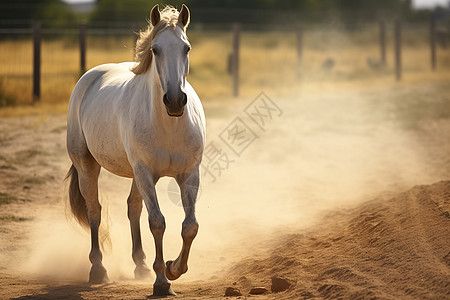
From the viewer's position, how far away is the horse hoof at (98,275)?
6.12 metres

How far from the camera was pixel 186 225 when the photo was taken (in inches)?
201

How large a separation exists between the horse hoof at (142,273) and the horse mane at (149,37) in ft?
6.21

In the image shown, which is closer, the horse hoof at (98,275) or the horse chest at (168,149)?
the horse chest at (168,149)

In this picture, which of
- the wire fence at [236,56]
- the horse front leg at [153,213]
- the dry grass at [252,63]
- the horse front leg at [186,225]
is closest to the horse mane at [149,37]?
the horse front leg at [153,213]

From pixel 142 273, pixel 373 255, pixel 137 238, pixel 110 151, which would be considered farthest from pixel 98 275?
pixel 373 255

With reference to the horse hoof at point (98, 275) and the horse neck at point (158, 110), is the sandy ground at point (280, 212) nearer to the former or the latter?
the horse hoof at point (98, 275)

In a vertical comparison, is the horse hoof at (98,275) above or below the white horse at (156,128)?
below

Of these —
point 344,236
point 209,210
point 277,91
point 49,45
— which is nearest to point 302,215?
point 209,210

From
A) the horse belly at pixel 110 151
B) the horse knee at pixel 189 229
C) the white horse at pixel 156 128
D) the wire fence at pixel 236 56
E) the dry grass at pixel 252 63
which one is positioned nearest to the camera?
the white horse at pixel 156 128

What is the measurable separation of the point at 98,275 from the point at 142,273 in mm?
408

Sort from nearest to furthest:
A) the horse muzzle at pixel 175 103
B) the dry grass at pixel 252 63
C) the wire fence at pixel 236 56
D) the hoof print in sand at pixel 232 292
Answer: the horse muzzle at pixel 175 103 → the hoof print in sand at pixel 232 292 → the wire fence at pixel 236 56 → the dry grass at pixel 252 63

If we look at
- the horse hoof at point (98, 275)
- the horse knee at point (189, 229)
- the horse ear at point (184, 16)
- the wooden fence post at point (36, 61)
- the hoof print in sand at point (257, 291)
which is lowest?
the horse hoof at point (98, 275)

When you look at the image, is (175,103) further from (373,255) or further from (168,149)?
(373,255)

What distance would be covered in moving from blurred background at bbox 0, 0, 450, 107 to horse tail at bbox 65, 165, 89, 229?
4.74ft
